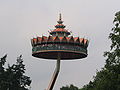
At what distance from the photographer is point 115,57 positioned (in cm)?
3616

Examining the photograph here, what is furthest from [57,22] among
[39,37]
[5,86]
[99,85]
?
[5,86]

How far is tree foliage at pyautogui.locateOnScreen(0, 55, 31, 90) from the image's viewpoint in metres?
66.1

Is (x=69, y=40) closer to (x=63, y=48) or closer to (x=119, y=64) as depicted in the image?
(x=63, y=48)

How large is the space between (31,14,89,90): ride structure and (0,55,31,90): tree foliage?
23.8 m

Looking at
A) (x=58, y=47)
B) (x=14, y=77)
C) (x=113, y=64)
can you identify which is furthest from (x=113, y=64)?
(x=14, y=77)

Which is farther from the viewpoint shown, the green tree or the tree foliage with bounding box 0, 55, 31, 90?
the tree foliage with bounding box 0, 55, 31, 90

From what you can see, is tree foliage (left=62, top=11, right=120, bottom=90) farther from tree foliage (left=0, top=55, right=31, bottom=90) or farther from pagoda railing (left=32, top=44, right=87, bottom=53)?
tree foliage (left=0, top=55, right=31, bottom=90)

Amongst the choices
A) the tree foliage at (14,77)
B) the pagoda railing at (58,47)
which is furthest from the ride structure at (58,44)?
the tree foliage at (14,77)

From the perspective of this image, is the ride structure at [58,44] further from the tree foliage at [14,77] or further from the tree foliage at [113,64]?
the tree foliage at [14,77]

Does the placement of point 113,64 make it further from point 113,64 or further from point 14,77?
point 14,77

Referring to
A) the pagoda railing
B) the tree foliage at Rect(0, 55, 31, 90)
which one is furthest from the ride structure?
the tree foliage at Rect(0, 55, 31, 90)

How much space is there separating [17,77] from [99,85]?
110ft

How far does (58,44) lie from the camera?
1577 inches

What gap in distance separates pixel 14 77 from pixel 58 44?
1191 inches
